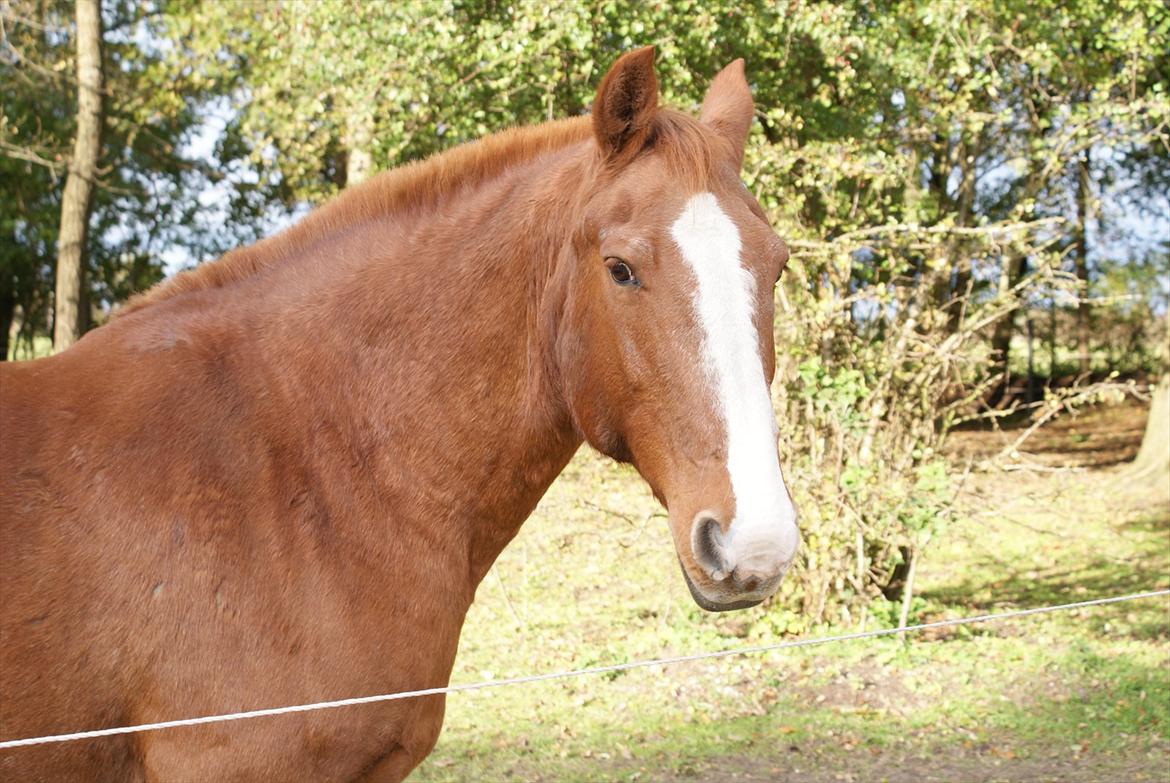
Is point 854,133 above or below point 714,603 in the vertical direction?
above

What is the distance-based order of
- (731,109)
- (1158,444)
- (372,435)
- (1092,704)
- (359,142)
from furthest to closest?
(1158,444)
(359,142)
(1092,704)
(731,109)
(372,435)

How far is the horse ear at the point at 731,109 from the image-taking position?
9.46 ft

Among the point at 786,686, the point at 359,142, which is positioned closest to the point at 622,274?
the point at 786,686

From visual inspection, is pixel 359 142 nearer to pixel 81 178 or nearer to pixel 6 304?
pixel 81 178

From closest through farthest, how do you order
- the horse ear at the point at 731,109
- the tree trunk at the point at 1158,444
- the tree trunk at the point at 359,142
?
1. the horse ear at the point at 731,109
2. the tree trunk at the point at 359,142
3. the tree trunk at the point at 1158,444

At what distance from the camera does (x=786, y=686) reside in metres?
6.53

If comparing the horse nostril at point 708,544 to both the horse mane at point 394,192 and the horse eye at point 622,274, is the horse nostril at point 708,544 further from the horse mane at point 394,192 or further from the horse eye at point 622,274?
the horse mane at point 394,192

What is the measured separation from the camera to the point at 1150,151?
14.2 m

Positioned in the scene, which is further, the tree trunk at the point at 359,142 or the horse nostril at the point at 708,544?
the tree trunk at the point at 359,142

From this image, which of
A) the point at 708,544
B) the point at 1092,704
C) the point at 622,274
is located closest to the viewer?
the point at 708,544

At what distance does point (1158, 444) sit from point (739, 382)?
12.9 meters

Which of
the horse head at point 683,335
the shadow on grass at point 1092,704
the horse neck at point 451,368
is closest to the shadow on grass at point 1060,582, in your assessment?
the shadow on grass at point 1092,704

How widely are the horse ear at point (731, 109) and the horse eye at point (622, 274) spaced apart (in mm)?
545

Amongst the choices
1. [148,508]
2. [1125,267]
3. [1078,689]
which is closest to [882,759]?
[1078,689]
